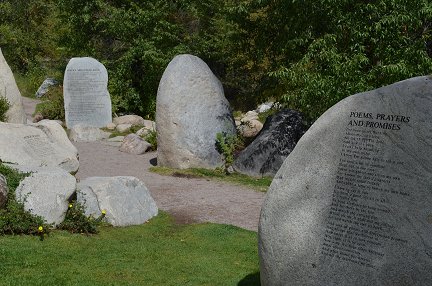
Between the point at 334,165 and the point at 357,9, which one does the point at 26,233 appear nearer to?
the point at 334,165

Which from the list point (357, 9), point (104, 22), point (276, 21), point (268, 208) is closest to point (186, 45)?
point (104, 22)

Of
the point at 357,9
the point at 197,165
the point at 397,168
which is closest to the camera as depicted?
the point at 397,168

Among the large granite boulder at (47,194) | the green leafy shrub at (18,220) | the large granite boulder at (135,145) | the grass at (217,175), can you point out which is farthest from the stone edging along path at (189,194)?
the green leafy shrub at (18,220)

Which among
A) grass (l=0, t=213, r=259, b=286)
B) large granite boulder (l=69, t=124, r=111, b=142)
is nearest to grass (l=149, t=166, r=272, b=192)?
grass (l=0, t=213, r=259, b=286)

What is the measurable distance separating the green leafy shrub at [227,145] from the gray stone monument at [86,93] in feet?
26.1

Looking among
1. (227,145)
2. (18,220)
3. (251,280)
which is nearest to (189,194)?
(227,145)

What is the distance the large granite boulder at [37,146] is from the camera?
10.5 metres

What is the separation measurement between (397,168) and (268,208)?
134 cm

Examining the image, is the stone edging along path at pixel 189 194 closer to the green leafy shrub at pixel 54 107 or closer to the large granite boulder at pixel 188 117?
the large granite boulder at pixel 188 117

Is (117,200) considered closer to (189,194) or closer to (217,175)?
(189,194)

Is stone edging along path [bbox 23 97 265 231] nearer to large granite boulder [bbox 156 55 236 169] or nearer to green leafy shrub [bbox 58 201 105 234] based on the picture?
large granite boulder [bbox 156 55 236 169]

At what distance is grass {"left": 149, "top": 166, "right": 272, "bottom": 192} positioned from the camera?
43.8 ft

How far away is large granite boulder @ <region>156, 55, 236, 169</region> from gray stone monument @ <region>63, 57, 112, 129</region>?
707 cm

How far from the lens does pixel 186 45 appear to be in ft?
76.5
